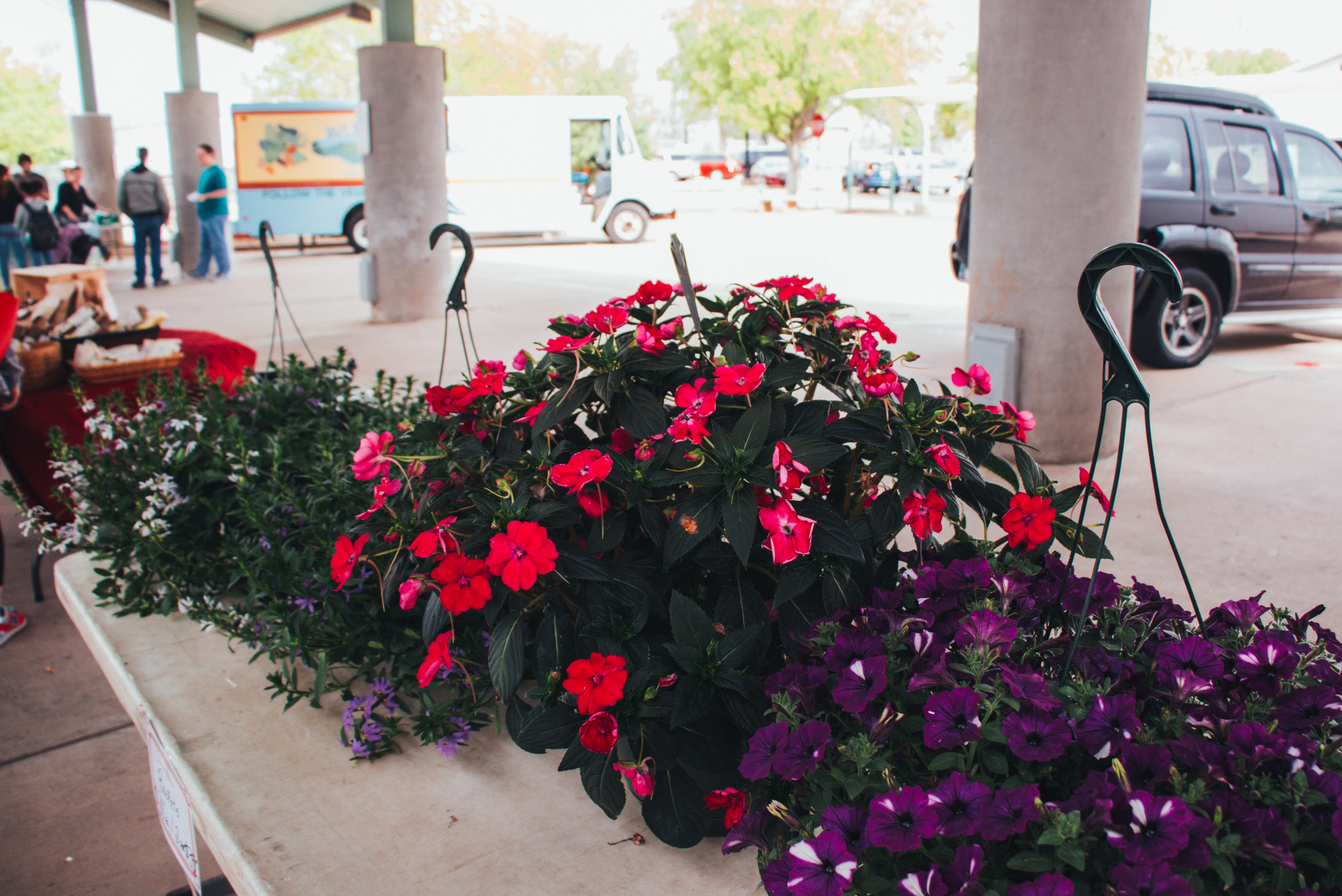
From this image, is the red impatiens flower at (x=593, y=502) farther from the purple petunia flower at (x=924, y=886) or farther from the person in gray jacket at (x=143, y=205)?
the person in gray jacket at (x=143, y=205)

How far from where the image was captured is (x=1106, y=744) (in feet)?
3.51

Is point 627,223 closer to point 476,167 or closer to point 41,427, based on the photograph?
point 476,167

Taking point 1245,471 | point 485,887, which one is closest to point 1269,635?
point 485,887

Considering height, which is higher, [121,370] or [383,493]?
[383,493]

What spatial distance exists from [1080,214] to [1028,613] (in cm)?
355

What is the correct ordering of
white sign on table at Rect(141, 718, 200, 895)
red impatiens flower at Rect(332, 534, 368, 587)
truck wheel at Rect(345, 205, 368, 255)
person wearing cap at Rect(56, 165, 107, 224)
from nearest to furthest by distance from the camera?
red impatiens flower at Rect(332, 534, 368, 587)
white sign on table at Rect(141, 718, 200, 895)
person wearing cap at Rect(56, 165, 107, 224)
truck wheel at Rect(345, 205, 368, 255)

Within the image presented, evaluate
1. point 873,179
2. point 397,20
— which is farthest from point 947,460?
point 873,179

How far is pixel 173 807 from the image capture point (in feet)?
6.22

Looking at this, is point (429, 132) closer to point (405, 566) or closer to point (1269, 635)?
point (405, 566)

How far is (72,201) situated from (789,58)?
23.1m

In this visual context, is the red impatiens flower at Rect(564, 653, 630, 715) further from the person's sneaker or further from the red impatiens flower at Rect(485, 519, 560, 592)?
the person's sneaker

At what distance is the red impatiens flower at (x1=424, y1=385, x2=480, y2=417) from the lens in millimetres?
1724

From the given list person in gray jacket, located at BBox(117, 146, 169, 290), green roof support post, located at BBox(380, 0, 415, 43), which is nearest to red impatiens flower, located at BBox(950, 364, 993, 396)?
green roof support post, located at BBox(380, 0, 415, 43)

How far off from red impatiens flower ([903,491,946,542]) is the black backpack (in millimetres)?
13852
